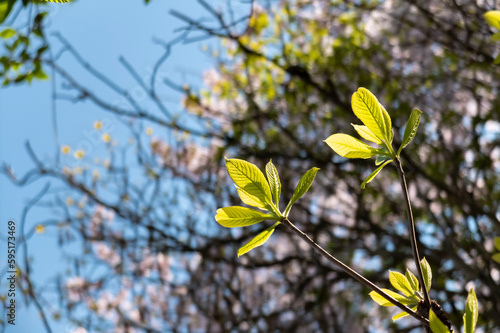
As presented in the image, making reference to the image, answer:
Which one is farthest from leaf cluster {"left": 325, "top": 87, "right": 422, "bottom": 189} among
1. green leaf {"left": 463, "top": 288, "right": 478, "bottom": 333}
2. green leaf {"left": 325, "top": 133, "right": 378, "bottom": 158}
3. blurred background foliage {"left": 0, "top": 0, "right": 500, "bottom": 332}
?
blurred background foliage {"left": 0, "top": 0, "right": 500, "bottom": 332}

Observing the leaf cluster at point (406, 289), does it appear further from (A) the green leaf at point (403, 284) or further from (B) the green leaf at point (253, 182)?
(B) the green leaf at point (253, 182)

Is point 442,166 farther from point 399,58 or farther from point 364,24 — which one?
point 364,24

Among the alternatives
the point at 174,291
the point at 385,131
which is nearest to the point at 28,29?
the point at 385,131

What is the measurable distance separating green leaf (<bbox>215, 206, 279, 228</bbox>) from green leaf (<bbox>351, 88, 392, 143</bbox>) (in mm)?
132

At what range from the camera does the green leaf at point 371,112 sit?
1.39 ft

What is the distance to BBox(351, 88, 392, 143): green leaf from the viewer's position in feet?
1.39

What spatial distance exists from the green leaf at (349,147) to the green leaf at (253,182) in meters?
0.07

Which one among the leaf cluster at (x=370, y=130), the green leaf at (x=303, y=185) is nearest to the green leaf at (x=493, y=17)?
the leaf cluster at (x=370, y=130)

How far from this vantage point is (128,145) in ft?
10.2

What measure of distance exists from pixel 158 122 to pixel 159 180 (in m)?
0.65

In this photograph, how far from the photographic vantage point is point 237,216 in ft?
1.36

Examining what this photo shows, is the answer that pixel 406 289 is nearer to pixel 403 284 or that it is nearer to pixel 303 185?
pixel 403 284

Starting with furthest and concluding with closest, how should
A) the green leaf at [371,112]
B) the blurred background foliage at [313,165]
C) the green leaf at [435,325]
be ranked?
the blurred background foliage at [313,165] < the green leaf at [371,112] < the green leaf at [435,325]

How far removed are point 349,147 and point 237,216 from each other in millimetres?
123
